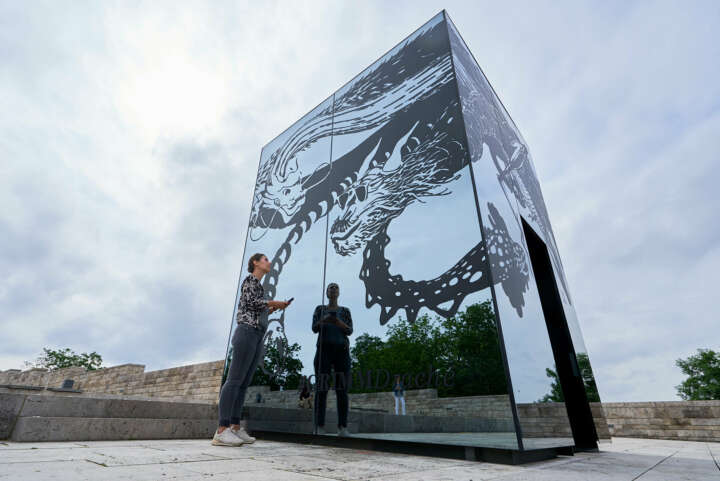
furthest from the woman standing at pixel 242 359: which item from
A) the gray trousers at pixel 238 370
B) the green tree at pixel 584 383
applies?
the green tree at pixel 584 383

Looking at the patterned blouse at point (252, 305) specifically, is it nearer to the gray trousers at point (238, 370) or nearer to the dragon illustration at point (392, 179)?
the gray trousers at point (238, 370)

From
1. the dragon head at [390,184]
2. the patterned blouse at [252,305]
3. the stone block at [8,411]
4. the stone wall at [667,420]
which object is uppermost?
the dragon head at [390,184]

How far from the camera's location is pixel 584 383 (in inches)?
A: 177

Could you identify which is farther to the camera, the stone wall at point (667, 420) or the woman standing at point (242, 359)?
the stone wall at point (667, 420)

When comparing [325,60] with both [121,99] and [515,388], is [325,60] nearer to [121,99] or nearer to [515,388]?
[121,99]

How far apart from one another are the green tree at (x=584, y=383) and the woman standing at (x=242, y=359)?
253 cm

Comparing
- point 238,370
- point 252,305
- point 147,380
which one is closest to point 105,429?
point 238,370

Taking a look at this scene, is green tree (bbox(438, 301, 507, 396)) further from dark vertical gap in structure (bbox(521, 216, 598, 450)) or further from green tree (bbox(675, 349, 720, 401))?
green tree (bbox(675, 349, 720, 401))

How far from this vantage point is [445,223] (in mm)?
3010

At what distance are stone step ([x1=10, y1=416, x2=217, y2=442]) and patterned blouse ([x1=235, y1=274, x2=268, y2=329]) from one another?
4.81 feet

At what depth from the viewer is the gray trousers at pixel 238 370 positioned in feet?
8.27

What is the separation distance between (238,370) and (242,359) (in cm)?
10

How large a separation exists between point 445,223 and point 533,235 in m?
2.41

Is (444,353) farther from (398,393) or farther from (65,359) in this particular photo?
(65,359)
